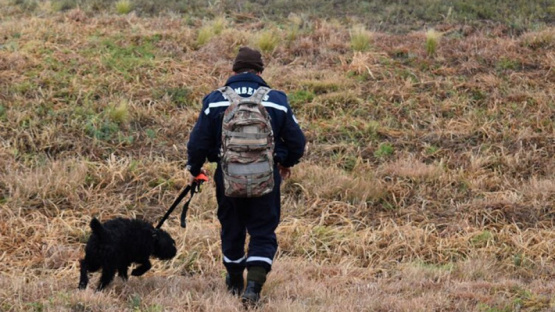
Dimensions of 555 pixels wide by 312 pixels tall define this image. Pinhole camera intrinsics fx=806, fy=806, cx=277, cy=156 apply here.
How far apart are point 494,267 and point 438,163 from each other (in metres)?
2.90

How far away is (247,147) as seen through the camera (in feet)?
18.2

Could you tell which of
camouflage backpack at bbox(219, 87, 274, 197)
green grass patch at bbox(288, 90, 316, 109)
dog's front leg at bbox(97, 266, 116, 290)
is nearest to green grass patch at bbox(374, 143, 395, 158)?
green grass patch at bbox(288, 90, 316, 109)

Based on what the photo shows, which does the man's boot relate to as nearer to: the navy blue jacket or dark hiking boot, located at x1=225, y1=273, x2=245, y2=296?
dark hiking boot, located at x1=225, y1=273, x2=245, y2=296

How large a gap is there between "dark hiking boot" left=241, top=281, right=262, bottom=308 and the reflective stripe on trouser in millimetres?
144

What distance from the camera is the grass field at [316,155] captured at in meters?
6.70

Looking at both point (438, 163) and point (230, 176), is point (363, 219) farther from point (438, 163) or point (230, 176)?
point (230, 176)

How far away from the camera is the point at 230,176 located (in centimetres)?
561

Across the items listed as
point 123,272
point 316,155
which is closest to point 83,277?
point 123,272

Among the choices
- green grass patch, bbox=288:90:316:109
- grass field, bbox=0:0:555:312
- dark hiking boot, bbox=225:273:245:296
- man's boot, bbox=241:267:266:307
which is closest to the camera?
man's boot, bbox=241:267:266:307

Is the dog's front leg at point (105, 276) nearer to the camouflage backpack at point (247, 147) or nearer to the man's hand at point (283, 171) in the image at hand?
Answer: the camouflage backpack at point (247, 147)

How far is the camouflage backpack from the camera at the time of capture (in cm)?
554

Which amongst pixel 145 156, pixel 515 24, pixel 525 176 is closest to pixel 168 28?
pixel 145 156

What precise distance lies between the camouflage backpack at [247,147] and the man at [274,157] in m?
0.12

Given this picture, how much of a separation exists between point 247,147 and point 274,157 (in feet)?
1.22
